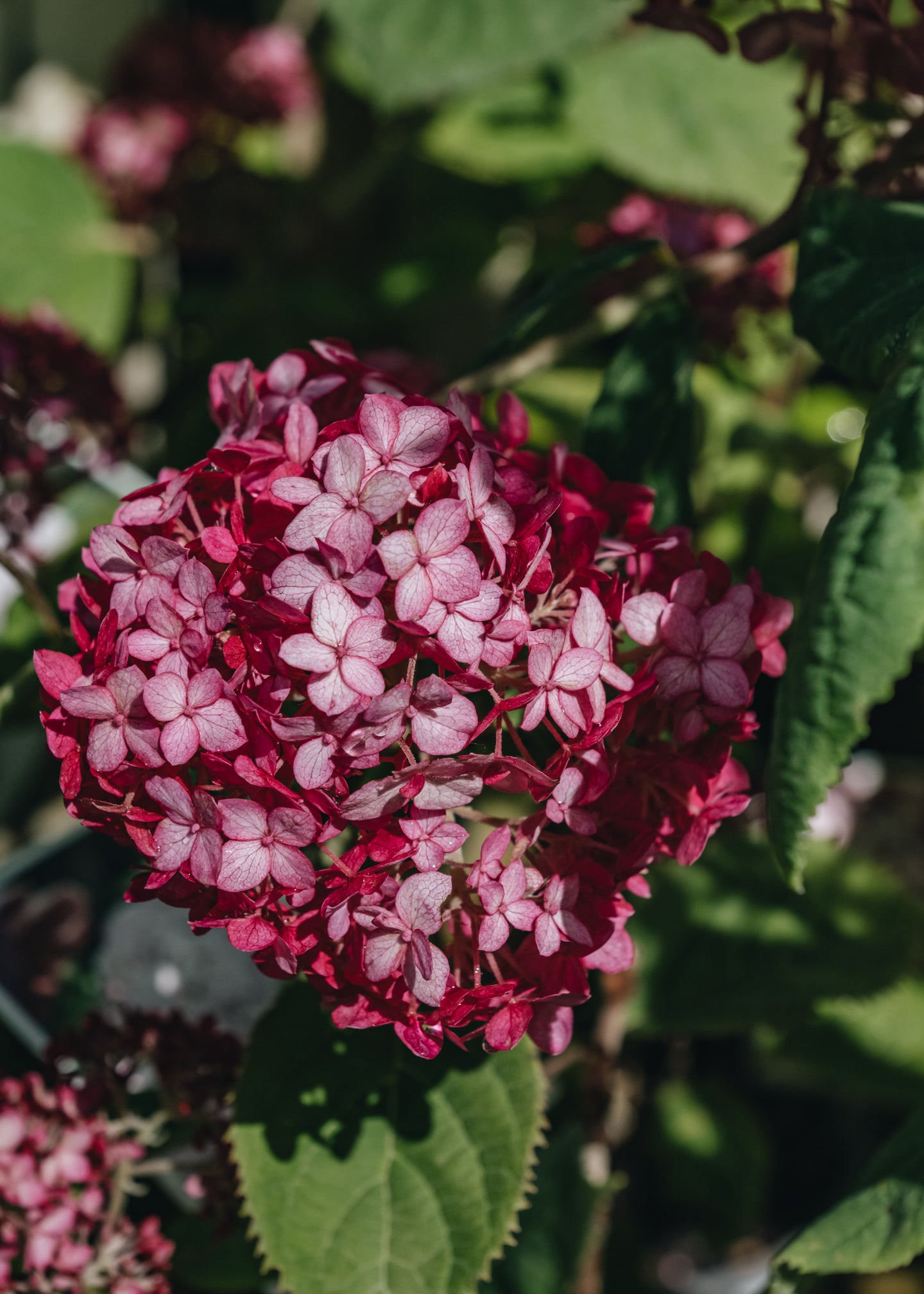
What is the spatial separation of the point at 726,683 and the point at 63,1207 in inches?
23.6

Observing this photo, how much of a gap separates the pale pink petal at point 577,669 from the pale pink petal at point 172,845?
7.7 inches

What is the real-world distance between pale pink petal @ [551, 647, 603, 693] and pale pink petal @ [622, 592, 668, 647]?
0.06 meters

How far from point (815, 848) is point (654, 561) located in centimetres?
63

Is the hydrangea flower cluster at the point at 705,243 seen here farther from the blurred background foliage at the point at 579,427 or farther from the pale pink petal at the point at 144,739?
the pale pink petal at the point at 144,739

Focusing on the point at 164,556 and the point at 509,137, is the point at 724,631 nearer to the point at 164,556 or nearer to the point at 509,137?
the point at 164,556

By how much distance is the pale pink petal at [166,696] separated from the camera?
52cm

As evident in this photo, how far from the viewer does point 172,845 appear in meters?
0.53

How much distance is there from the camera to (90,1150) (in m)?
0.79

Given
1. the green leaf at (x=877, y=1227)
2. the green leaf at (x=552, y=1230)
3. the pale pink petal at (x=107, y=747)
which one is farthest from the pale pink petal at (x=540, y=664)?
the green leaf at (x=552, y=1230)

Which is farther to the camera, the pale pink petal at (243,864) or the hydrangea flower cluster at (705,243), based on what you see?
the hydrangea flower cluster at (705,243)

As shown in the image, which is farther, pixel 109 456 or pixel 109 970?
pixel 109 456

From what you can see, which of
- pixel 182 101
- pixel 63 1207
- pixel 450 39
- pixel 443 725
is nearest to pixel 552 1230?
pixel 63 1207

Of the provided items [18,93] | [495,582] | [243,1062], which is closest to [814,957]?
[243,1062]

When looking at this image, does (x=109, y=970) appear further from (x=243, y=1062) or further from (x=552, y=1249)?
(x=552, y=1249)
